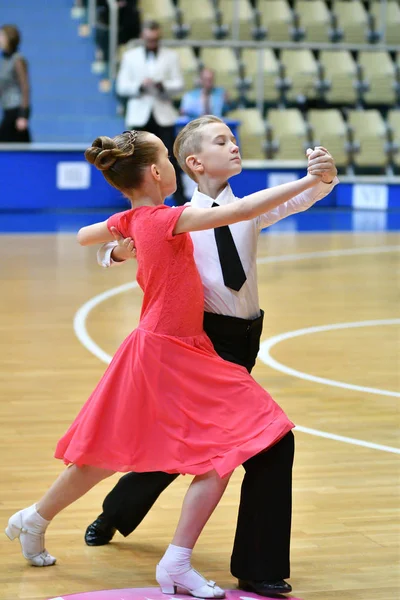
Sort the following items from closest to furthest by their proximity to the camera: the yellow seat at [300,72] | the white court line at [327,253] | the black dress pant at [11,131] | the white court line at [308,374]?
the white court line at [308,374]
the white court line at [327,253]
the black dress pant at [11,131]
the yellow seat at [300,72]

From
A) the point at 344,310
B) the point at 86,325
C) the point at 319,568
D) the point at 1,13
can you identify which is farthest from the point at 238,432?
the point at 1,13

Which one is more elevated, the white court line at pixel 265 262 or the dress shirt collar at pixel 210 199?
the dress shirt collar at pixel 210 199

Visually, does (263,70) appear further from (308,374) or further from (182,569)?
(182,569)

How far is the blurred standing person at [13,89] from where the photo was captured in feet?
41.0

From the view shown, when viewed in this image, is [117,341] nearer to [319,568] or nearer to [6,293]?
[6,293]

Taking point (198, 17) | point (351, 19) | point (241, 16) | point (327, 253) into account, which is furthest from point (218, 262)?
point (351, 19)

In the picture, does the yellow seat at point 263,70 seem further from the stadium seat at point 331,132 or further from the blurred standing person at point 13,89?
the blurred standing person at point 13,89

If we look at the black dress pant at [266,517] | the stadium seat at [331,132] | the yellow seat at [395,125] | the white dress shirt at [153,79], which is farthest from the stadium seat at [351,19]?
the black dress pant at [266,517]

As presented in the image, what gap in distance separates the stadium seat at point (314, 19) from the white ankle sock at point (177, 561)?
1414 cm

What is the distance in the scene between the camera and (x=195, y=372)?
308 centimetres

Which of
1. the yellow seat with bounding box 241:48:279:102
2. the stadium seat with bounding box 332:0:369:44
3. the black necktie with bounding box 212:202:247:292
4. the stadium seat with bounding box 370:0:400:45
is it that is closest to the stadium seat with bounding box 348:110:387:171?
the yellow seat with bounding box 241:48:279:102

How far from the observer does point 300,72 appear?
606 inches

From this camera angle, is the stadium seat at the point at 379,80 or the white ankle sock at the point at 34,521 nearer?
the white ankle sock at the point at 34,521

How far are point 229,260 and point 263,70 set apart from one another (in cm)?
1237
